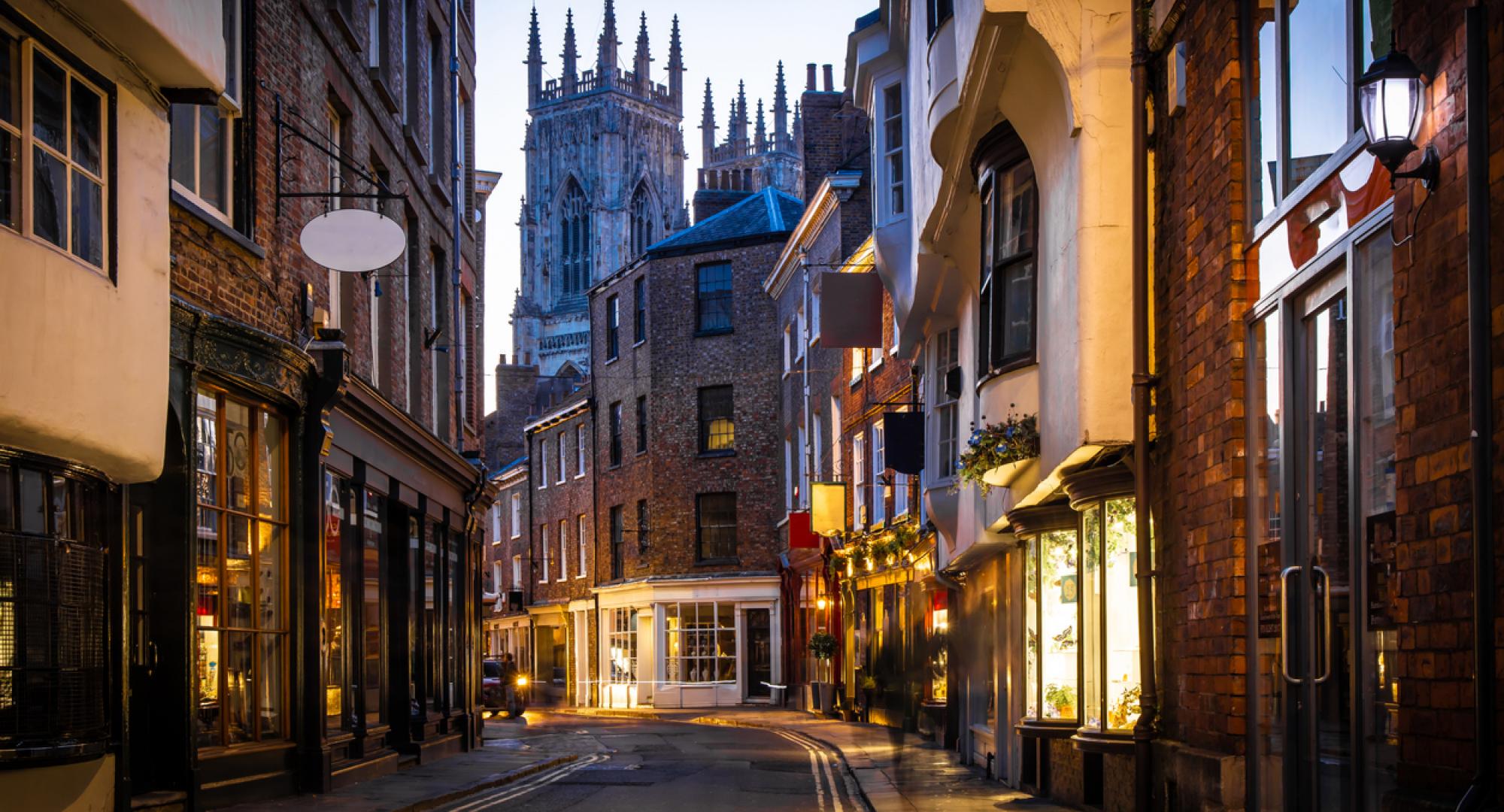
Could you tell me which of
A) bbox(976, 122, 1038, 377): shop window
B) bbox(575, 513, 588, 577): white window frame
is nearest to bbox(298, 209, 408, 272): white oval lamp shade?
bbox(976, 122, 1038, 377): shop window

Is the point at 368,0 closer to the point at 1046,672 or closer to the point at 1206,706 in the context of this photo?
the point at 1046,672

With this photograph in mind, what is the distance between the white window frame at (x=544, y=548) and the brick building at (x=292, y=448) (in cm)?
3232

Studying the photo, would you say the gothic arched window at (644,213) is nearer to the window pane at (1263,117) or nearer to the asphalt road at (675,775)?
the asphalt road at (675,775)

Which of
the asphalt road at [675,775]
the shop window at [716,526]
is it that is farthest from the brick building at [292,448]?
the shop window at [716,526]

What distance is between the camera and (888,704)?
30.5 metres

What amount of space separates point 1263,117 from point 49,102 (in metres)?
6.78

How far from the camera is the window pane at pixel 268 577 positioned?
14711 mm

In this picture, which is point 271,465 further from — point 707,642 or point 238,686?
point 707,642

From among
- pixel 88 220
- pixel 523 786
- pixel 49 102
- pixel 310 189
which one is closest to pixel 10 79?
pixel 49 102

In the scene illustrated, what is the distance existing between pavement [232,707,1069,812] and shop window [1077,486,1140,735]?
4.78 ft

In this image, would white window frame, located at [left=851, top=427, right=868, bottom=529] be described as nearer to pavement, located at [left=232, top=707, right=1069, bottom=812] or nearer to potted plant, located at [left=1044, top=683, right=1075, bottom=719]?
pavement, located at [left=232, top=707, right=1069, bottom=812]

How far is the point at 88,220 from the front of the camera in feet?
31.5

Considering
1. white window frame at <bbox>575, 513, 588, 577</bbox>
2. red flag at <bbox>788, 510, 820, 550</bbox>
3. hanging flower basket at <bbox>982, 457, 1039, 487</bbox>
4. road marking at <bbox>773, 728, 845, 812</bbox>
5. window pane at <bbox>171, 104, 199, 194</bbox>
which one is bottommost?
road marking at <bbox>773, 728, 845, 812</bbox>

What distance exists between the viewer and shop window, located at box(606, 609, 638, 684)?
46000mm
